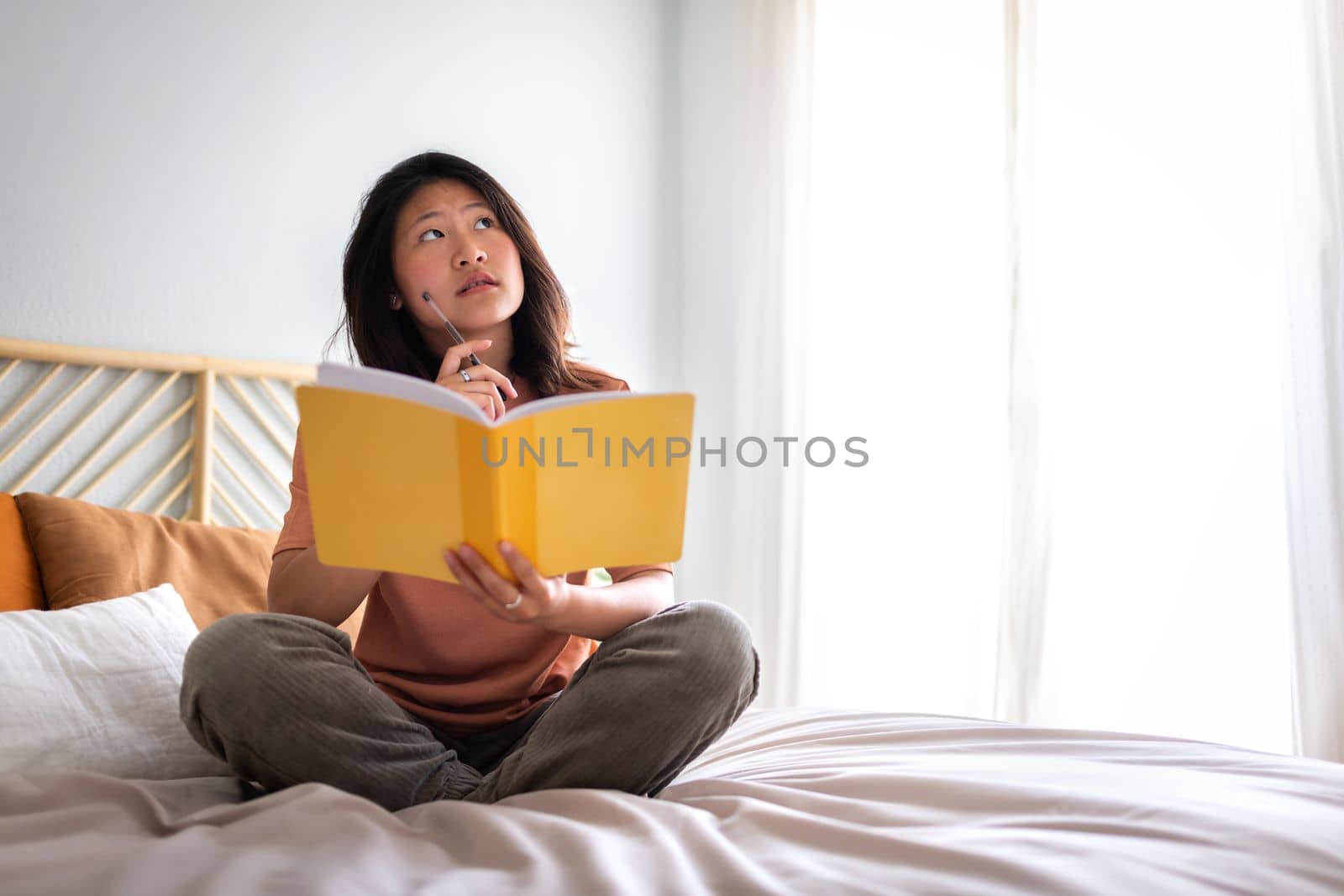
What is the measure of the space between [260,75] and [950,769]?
2038 millimetres

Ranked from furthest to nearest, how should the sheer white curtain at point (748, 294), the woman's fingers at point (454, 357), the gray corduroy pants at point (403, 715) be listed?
1. the sheer white curtain at point (748, 294)
2. the woman's fingers at point (454, 357)
3. the gray corduroy pants at point (403, 715)

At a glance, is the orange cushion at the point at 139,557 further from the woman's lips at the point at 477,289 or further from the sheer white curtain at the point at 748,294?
the sheer white curtain at the point at 748,294

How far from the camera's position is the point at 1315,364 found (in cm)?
192

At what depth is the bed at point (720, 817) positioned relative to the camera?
750 millimetres

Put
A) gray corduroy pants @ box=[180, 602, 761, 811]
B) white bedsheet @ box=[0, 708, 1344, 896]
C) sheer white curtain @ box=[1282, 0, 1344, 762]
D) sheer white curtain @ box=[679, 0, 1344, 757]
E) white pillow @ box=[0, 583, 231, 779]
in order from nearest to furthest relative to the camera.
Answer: white bedsheet @ box=[0, 708, 1344, 896] < gray corduroy pants @ box=[180, 602, 761, 811] < white pillow @ box=[0, 583, 231, 779] < sheer white curtain @ box=[1282, 0, 1344, 762] < sheer white curtain @ box=[679, 0, 1344, 757]

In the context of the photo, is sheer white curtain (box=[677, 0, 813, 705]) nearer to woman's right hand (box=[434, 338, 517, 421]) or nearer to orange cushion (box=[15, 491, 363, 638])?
orange cushion (box=[15, 491, 363, 638])

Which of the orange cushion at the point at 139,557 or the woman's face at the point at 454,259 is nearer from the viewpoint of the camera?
the woman's face at the point at 454,259

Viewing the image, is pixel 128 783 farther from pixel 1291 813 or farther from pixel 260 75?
pixel 260 75

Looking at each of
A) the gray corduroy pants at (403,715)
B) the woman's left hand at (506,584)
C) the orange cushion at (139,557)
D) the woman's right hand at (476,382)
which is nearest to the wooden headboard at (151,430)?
the orange cushion at (139,557)

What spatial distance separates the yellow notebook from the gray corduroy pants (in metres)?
0.11

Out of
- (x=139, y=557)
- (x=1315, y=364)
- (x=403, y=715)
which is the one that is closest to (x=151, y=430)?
(x=139, y=557)

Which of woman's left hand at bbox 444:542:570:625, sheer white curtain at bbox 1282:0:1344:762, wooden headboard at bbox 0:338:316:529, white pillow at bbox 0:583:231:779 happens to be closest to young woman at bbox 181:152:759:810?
woman's left hand at bbox 444:542:570:625

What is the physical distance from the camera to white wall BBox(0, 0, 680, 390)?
2086mm

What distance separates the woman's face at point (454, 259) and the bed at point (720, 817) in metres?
0.54
